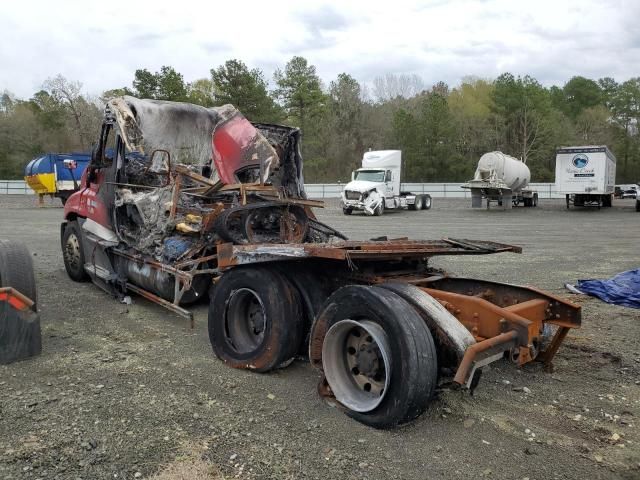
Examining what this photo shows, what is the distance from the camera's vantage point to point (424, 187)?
4550 cm

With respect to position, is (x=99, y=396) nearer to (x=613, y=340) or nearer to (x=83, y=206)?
(x=83, y=206)

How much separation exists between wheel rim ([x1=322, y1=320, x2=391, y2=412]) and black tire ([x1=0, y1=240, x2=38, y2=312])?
10.4ft

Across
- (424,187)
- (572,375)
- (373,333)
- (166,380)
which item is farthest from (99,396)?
(424,187)

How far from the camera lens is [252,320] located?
4.70 metres

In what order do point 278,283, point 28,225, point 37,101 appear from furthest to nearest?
point 37,101, point 28,225, point 278,283

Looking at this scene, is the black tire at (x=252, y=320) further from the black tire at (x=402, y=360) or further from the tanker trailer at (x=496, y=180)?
the tanker trailer at (x=496, y=180)

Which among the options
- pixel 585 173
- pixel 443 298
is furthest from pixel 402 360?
pixel 585 173

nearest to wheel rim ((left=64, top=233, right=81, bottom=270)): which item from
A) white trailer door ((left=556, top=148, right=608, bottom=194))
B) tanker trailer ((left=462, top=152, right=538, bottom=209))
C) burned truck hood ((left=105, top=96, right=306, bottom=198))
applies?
burned truck hood ((left=105, top=96, right=306, bottom=198))

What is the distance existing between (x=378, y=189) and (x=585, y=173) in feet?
36.3

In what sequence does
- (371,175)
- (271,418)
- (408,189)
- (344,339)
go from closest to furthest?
(271,418) → (344,339) → (371,175) → (408,189)

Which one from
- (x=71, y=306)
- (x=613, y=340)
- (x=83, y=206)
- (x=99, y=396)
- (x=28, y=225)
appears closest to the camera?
(x=99, y=396)

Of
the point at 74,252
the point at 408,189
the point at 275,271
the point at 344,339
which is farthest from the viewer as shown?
the point at 408,189

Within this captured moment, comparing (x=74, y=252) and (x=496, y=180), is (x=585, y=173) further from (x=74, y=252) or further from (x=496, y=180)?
(x=74, y=252)

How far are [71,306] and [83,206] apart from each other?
5.17 ft
